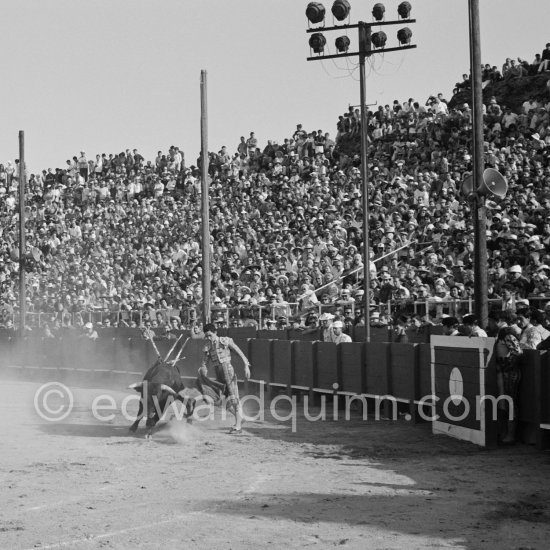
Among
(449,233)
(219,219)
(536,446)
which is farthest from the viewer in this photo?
(219,219)

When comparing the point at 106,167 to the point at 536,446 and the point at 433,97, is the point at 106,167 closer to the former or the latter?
the point at 433,97

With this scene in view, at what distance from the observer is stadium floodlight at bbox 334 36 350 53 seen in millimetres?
21047

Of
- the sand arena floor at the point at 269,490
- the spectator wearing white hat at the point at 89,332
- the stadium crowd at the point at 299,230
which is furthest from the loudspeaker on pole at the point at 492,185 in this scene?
the spectator wearing white hat at the point at 89,332

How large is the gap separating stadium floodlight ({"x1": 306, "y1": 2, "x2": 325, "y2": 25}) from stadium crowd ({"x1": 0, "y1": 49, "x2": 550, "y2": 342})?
17.0 ft

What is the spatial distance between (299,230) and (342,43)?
8604 mm

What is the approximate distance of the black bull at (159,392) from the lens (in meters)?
16.2

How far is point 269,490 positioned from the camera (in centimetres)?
1091

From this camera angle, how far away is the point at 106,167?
43094 mm

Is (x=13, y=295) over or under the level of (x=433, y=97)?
under

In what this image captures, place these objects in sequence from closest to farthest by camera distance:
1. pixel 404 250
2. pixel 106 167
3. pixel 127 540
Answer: pixel 127 540, pixel 404 250, pixel 106 167

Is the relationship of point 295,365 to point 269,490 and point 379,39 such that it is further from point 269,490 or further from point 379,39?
point 269,490

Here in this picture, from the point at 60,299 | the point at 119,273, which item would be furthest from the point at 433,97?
the point at 60,299

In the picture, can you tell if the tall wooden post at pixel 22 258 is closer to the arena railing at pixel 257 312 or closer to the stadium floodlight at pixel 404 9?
the arena railing at pixel 257 312

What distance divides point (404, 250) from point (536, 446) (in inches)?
464
